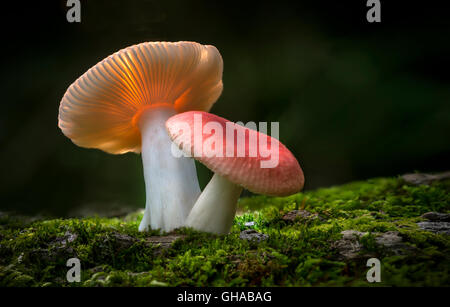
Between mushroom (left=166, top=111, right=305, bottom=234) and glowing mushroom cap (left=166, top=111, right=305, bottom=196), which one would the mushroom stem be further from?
glowing mushroom cap (left=166, top=111, right=305, bottom=196)

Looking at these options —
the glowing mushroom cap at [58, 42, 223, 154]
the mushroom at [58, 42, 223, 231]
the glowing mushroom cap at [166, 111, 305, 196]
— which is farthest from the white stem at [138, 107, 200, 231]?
the glowing mushroom cap at [166, 111, 305, 196]

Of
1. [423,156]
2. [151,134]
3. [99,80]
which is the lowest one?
[423,156]

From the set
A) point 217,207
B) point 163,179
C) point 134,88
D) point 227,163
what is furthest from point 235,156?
point 134,88

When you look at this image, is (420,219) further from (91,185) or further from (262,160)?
(91,185)

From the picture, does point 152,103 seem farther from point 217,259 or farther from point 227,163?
point 217,259

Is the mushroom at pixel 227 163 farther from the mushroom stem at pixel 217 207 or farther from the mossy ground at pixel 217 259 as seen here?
the mossy ground at pixel 217 259

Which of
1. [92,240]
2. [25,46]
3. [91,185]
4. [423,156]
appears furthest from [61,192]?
[423,156]

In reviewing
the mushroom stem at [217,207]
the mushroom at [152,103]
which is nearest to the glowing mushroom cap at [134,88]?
the mushroom at [152,103]
